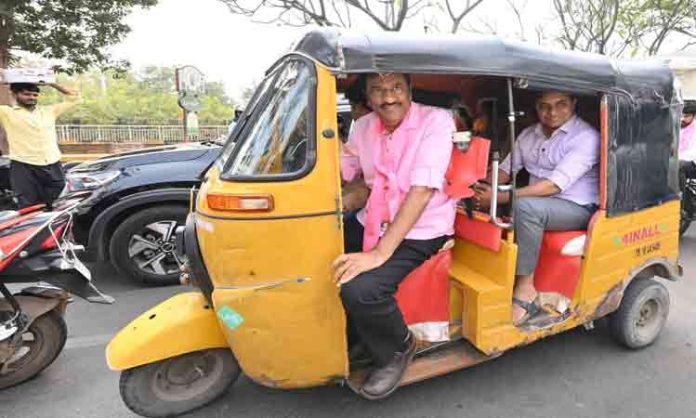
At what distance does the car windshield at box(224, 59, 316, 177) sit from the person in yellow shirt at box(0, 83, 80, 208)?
3.60 m

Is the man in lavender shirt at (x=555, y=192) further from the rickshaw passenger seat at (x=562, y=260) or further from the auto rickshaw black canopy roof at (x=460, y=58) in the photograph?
the auto rickshaw black canopy roof at (x=460, y=58)

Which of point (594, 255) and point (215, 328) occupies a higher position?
point (594, 255)

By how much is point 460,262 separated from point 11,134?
15.4ft

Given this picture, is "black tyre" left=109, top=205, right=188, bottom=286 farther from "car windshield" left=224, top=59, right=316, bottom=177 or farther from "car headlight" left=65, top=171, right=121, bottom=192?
"car windshield" left=224, top=59, right=316, bottom=177

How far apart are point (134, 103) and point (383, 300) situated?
117 ft

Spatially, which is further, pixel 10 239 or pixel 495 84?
pixel 495 84

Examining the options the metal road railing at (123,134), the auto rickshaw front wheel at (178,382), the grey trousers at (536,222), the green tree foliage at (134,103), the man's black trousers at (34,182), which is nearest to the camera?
the auto rickshaw front wheel at (178,382)

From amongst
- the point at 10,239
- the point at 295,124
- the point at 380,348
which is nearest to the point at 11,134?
the point at 10,239

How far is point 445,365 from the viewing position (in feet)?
8.46

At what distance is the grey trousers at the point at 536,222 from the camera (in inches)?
106

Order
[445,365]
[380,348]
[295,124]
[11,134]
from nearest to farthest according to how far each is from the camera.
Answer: [295,124] → [380,348] → [445,365] → [11,134]

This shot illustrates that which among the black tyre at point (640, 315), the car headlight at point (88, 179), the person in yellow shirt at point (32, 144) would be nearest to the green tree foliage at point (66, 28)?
the person in yellow shirt at point (32, 144)

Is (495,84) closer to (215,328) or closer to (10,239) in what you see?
(215,328)

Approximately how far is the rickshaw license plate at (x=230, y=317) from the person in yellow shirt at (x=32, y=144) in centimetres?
356
